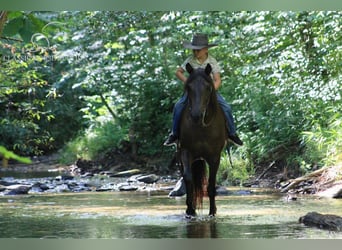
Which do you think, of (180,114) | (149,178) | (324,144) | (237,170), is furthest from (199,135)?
(149,178)

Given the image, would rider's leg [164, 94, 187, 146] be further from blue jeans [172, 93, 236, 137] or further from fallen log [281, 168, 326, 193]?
fallen log [281, 168, 326, 193]

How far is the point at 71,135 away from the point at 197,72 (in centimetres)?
564

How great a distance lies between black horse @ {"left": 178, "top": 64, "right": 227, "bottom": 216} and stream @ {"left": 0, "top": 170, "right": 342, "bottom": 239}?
0.26 metres

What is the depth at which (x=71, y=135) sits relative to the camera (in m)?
10.9

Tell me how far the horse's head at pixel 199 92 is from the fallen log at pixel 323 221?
1.05 metres

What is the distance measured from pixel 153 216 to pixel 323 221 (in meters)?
1.42

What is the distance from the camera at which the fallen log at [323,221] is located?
5.11 metres

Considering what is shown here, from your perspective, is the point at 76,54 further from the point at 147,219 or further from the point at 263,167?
the point at 147,219

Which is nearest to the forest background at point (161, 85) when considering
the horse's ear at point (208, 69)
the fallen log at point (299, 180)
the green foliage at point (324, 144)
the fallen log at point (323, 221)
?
the green foliage at point (324, 144)

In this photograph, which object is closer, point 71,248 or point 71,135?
point 71,248

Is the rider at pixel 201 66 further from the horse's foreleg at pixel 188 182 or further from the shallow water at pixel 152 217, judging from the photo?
the shallow water at pixel 152 217

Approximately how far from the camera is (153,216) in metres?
5.94
